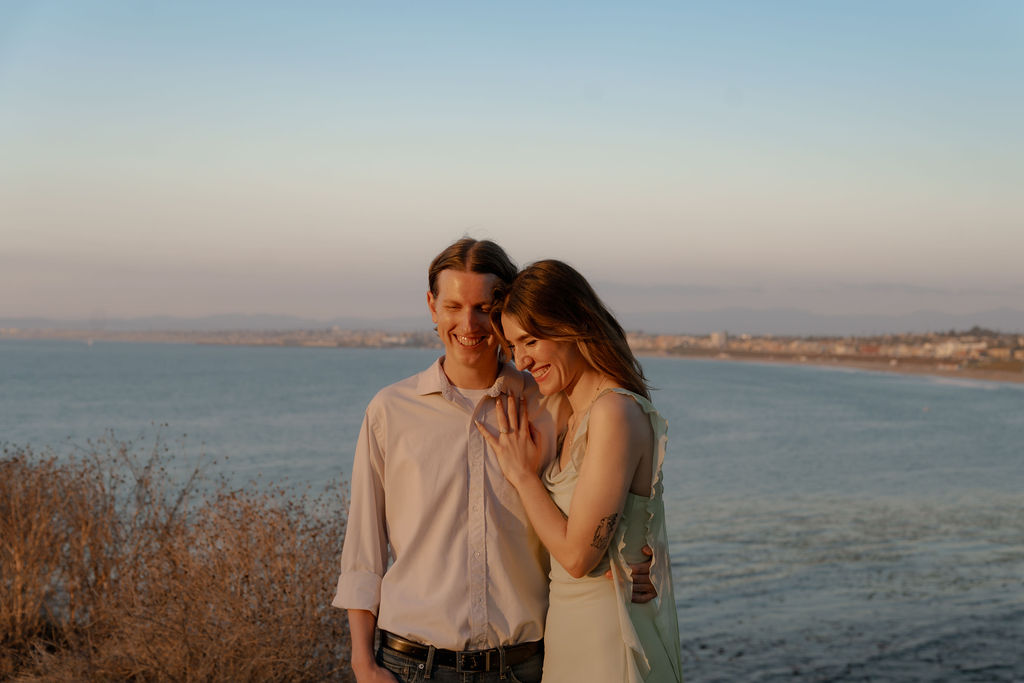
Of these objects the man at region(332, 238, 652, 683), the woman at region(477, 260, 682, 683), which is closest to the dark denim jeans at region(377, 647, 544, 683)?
the man at region(332, 238, 652, 683)

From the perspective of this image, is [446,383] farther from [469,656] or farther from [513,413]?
[469,656]

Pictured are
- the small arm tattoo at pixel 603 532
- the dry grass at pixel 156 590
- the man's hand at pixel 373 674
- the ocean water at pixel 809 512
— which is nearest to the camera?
the small arm tattoo at pixel 603 532

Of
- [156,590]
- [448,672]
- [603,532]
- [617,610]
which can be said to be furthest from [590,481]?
[156,590]

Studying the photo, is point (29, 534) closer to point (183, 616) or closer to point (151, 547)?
point (151, 547)

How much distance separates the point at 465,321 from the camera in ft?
10.3

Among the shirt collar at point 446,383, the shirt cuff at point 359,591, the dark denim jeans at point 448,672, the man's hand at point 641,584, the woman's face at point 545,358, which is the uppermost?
the woman's face at point 545,358

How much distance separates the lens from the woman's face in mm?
3008

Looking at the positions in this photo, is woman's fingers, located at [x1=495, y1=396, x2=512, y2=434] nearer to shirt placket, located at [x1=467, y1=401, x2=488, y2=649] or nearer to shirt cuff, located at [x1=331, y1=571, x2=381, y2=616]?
shirt placket, located at [x1=467, y1=401, x2=488, y2=649]

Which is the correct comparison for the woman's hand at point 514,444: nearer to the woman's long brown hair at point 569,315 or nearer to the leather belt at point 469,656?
the woman's long brown hair at point 569,315

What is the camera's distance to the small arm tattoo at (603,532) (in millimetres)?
2811

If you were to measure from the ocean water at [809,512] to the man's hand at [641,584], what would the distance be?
435cm

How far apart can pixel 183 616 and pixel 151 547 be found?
5.72 ft

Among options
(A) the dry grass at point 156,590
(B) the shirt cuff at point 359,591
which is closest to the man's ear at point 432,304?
(B) the shirt cuff at point 359,591

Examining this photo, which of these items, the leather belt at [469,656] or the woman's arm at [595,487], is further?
the leather belt at [469,656]
